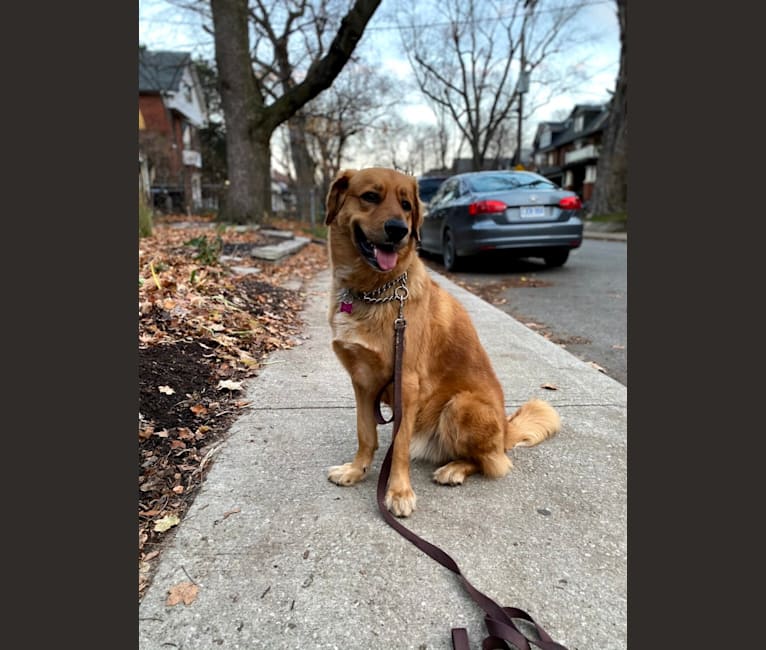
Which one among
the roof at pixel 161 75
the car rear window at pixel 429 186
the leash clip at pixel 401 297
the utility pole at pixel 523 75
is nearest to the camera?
the leash clip at pixel 401 297

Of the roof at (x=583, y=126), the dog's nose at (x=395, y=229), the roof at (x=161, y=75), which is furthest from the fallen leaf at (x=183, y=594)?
the roof at (x=583, y=126)

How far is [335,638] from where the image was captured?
4.72 ft

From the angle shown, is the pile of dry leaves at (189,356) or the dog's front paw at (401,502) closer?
the dog's front paw at (401,502)

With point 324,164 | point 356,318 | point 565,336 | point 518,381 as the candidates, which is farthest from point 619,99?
point 356,318

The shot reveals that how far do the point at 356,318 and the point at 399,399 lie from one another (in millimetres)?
415

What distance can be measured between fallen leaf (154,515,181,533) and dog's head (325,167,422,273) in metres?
1.35

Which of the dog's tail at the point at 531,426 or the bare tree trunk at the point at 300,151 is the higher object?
the bare tree trunk at the point at 300,151

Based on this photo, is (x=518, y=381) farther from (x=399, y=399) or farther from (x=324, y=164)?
(x=324, y=164)

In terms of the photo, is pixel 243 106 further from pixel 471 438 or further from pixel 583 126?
pixel 583 126

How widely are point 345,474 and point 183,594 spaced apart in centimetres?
89

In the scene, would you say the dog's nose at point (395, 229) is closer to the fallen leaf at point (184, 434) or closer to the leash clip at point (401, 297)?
the leash clip at point (401, 297)

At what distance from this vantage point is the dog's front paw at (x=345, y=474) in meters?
2.32

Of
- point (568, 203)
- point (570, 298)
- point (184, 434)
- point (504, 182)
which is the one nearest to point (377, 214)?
point (184, 434)

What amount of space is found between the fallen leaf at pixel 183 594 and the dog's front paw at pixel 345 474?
0.81 meters
